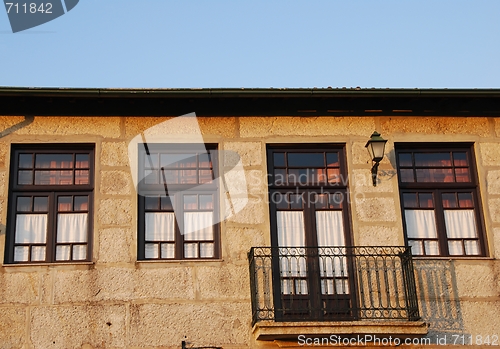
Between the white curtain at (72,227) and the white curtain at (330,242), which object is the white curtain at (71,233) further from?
the white curtain at (330,242)

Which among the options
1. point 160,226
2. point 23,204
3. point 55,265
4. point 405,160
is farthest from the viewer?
point 405,160

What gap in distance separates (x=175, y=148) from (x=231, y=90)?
1.23 meters

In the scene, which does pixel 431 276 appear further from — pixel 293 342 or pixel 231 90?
pixel 231 90

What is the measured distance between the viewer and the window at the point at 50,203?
1202 centimetres

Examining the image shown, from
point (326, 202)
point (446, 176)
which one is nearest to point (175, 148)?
point (326, 202)

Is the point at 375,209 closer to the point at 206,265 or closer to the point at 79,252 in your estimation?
the point at 206,265

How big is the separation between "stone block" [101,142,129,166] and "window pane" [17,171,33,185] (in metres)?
1.06

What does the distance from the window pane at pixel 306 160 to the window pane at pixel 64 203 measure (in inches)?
130

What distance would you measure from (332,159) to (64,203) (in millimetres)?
4037

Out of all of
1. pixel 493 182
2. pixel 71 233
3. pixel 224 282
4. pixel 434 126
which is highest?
pixel 434 126

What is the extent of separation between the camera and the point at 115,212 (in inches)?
479

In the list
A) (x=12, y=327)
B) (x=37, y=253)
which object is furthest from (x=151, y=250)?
(x=12, y=327)

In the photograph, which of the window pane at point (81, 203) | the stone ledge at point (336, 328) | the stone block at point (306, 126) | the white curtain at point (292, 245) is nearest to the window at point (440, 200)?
the stone block at point (306, 126)

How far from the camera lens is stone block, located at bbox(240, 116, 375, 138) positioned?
1279cm
